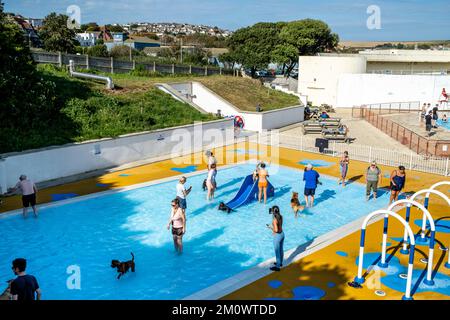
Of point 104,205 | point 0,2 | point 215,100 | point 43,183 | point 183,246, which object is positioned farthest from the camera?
point 215,100

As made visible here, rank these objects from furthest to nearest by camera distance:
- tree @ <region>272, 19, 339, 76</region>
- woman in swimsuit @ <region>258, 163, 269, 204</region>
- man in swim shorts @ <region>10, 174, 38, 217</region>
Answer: tree @ <region>272, 19, 339, 76</region>
woman in swimsuit @ <region>258, 163, 269, 204</region>
man in swim shorts @ <region>10, 174, 38, 217</region>

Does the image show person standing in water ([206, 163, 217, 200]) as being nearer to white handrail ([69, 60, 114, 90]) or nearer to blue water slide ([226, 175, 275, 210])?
blue water slide ([226, 175, 275, 210])

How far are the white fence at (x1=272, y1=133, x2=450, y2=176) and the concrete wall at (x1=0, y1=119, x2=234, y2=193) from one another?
611 cm

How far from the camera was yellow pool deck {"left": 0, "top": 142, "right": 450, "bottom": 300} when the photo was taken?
977 centimetres

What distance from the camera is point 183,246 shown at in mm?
12516

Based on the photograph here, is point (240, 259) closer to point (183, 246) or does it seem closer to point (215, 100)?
point (183, 246)

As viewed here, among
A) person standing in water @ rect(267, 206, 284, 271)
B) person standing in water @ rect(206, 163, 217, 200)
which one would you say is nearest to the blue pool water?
person standing in water @ rect(206, 163, 217, 200)

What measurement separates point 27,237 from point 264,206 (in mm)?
8065

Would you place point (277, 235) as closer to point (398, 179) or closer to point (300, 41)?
point (398, 179)

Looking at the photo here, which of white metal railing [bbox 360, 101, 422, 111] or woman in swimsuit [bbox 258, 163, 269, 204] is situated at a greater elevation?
white metal railing [bbox 360, 101, 422, 111]

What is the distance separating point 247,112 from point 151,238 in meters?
19.4

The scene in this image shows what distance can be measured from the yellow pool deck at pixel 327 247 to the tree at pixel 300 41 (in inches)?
1679

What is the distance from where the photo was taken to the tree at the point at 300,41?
63.4 meters
